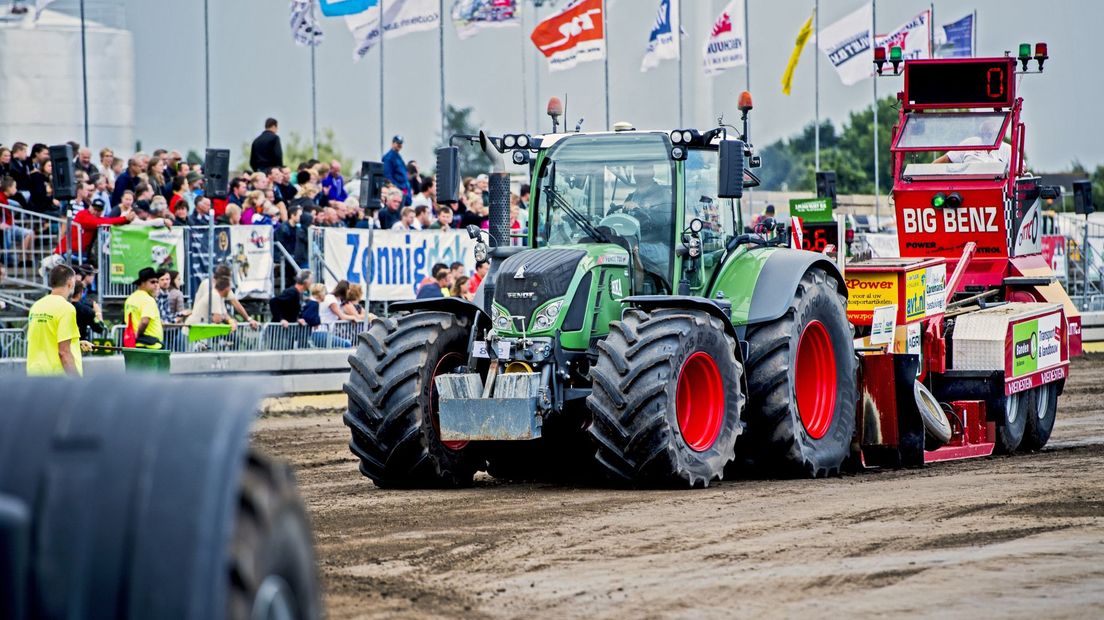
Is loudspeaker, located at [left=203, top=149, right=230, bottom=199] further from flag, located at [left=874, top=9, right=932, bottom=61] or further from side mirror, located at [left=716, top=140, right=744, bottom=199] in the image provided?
flag, located at [left=874, top=9, right=932, bottom=61]

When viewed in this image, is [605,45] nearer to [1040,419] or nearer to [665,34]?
[665,34]

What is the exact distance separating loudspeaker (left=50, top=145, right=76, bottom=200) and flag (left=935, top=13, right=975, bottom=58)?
25041 mm

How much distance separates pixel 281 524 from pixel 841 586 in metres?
3.89

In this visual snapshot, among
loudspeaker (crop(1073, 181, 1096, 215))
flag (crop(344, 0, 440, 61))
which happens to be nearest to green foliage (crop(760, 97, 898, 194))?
flag (crop(344, 0, 440, 61))

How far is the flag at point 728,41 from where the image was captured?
105 feet

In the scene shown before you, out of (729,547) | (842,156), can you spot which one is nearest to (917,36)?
(729,547)

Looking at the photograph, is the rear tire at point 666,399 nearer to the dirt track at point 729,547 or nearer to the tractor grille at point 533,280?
the dirt track at point 729,547

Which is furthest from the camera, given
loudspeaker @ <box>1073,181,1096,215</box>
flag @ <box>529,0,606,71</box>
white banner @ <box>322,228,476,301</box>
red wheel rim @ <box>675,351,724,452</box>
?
flag @ <box>529,0,606,71</box>

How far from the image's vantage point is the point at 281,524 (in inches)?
153

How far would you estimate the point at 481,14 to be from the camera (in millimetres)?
29297

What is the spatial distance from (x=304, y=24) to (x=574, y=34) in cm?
483

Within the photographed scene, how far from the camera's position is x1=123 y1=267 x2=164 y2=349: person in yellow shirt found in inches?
608

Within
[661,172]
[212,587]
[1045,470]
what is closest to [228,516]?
[212,587]

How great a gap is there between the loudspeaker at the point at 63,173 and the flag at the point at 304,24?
39.6ft
